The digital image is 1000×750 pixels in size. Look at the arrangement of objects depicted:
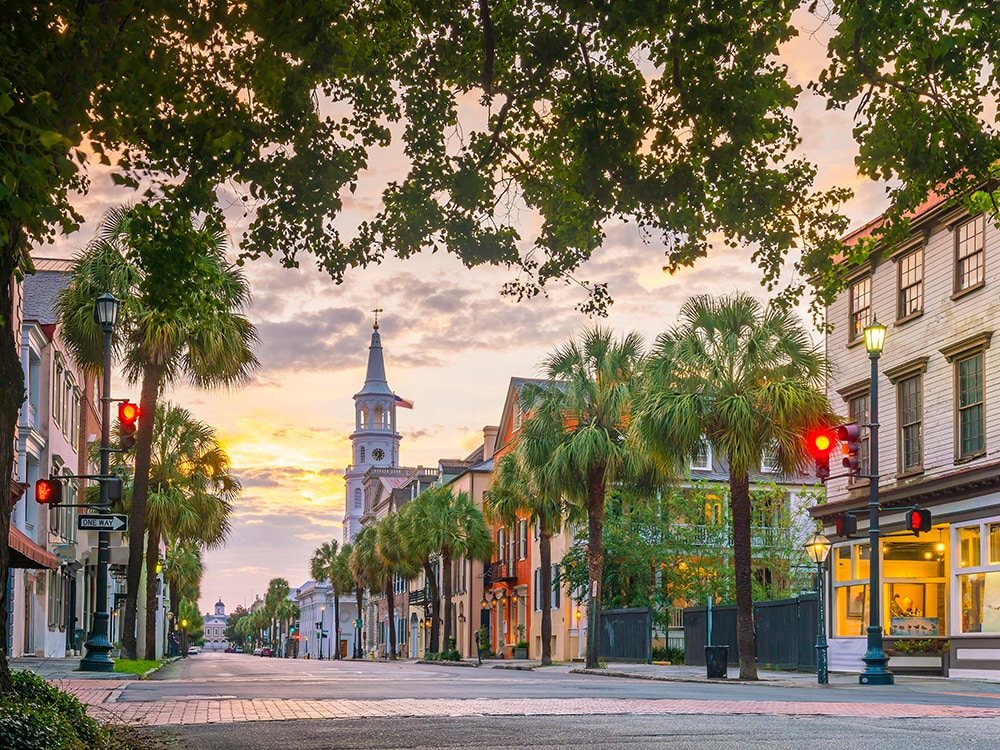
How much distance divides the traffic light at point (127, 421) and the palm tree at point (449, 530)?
38.2 metres

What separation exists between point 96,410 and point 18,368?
5265 centimetres

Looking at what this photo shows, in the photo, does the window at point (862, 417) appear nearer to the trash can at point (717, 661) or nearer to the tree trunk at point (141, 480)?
the trash can at point (717, 661)

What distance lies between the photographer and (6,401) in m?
8.71

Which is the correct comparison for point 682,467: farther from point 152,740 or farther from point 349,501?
point 349,501

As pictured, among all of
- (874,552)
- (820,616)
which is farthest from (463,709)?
(874,552)

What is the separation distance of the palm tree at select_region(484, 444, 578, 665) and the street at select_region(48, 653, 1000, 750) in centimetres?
1950

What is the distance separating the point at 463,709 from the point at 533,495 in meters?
29.6

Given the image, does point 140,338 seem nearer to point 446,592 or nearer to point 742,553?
point 742,553

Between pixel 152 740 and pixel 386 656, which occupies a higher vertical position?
pixel 152 740

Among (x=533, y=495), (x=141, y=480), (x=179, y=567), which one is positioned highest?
(x=141, y=480)

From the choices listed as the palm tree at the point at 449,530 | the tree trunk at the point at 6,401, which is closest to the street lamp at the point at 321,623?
the palm tree at the point at 449,530

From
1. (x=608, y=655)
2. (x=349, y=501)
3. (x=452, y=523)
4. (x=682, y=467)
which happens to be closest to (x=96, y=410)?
(x=452, y=523)

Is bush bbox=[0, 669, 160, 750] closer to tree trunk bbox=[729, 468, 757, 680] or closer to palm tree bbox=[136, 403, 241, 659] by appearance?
tree trunk bbox=[729, 468, 757, 680]

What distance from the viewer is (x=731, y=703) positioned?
16.2m
